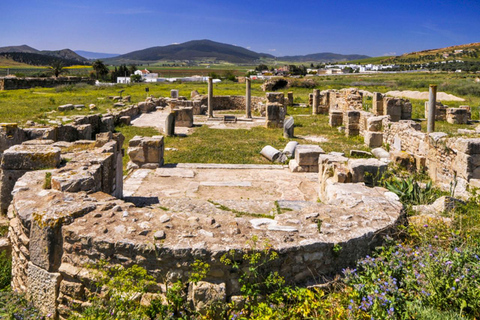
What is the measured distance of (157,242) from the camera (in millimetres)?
4172

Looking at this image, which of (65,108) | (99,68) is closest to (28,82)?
(99,68)

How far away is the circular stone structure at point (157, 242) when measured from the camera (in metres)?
4.11

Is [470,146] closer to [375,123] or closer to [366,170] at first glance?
[366,170]

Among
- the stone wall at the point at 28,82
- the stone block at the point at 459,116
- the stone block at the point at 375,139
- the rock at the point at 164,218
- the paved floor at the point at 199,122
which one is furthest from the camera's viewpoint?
the stone wall at the point at 28,82

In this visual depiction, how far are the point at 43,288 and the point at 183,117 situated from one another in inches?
662

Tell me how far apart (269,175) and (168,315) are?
288 inches

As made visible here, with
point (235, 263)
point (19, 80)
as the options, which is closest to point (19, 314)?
point (235, 263)

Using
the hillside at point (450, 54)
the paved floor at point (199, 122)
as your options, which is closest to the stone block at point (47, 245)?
the paved floor at point (199, 122)

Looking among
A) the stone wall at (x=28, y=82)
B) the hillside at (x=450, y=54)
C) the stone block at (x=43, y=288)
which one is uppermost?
the hillside at (x=450, y=54)

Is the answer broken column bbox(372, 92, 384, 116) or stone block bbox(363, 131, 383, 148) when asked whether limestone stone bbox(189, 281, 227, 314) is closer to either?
stone block bbox(363, 131, 383, 148)

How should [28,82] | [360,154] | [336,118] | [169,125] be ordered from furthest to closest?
1. [28,82]
2. [336,118]
3. [169,125]
4. [360,154]

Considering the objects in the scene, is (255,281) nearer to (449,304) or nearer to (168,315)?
(168,315)

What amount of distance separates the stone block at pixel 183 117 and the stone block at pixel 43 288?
54.3ft

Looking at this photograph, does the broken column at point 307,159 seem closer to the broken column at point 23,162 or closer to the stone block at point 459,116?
the broken column at point 23,162
